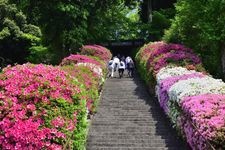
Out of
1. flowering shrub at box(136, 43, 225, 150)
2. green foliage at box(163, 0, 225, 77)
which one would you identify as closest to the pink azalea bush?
flowering shrub at box(136, 43, 225, 150)

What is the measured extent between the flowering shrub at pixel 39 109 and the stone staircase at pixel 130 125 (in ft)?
11.0

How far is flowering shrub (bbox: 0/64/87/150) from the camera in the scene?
35.0 feet

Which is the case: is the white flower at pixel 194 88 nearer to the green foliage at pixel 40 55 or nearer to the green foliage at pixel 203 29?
the green foliage at pixel 203 29

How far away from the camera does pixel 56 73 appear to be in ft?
41.9

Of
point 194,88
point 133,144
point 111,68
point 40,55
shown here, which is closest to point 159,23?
point 40,55

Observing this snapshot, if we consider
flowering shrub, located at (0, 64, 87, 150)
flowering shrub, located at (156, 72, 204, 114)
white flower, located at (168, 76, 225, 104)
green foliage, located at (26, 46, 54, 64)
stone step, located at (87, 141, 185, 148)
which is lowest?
green foliage, located at (26, 46, 54, 64)

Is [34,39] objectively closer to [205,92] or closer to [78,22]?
[78,22]

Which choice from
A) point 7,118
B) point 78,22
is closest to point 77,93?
point 7,118

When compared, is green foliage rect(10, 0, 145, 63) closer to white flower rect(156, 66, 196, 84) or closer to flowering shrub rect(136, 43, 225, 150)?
flowering shrub rect(136, 43, 225, 150)

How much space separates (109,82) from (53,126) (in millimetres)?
18723

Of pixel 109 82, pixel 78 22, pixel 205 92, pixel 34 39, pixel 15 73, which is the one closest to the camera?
pixel 15 73

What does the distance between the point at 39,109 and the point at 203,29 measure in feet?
49.3

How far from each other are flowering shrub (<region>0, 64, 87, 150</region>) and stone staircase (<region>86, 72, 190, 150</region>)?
335 cm

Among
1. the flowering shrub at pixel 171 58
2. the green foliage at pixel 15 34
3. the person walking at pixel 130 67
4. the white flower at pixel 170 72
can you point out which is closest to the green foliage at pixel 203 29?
Result: the flowering shrub at pixel 171 58
